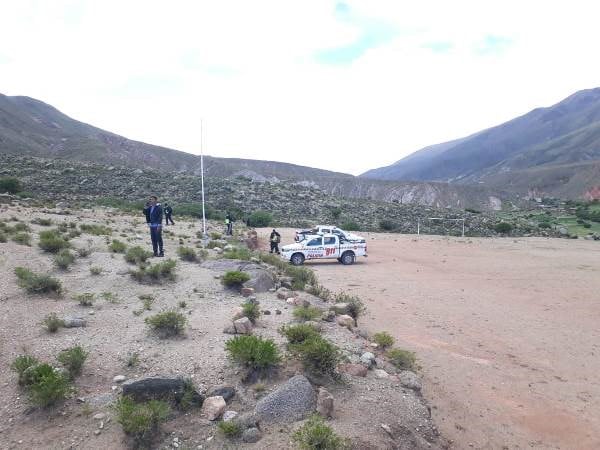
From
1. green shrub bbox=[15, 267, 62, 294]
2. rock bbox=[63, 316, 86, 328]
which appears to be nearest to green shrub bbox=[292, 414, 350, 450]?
rock bbox=[63, 316, 86, 328]

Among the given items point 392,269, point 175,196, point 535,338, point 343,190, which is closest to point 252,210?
point 175,196

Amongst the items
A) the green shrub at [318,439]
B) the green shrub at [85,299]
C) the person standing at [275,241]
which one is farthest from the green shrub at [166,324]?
the person standing at [275,241]

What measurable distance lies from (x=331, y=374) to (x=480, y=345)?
5.76 metres

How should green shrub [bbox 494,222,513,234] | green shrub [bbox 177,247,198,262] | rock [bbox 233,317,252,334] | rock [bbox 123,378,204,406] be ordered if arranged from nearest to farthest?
rock [bbox 123,378,204,406], rock [bbox 233,317,252,334], green shrub [bbox 177,247,198,262], green shrub [bbox 494,222,513,234]

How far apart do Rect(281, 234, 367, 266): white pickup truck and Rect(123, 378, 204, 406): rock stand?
16667 mm

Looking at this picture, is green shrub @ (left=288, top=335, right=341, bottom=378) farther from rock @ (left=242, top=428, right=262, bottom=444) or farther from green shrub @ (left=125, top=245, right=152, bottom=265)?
green shrub @ (left=125, top=245, right=152, bottom=265)

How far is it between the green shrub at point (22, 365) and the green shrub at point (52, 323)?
128 centimetres

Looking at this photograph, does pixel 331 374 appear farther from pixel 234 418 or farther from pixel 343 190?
pixel 343 190

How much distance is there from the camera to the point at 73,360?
6883 mm

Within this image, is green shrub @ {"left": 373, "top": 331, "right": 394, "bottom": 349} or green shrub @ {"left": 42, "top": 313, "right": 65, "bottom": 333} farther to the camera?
green shrub @ {"left": 373, "top": 331, "right": 394, "bottom": 349}

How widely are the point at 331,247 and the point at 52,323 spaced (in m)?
16.9

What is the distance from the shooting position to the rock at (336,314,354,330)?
10170 millimetres

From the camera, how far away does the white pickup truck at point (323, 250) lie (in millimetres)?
23219

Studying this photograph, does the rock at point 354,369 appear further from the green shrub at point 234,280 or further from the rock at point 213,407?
the green shrub at point 234,280
